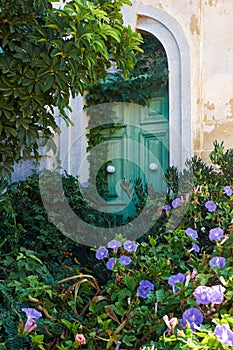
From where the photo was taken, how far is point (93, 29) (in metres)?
2.56

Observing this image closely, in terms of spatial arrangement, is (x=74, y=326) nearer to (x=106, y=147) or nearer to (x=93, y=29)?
(x=93, y=29)

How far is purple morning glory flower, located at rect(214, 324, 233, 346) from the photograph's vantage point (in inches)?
58.9

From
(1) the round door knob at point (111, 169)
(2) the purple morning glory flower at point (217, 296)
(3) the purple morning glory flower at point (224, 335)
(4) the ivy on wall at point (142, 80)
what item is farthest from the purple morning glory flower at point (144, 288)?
(4) the ivy on wall at point (142, 80)

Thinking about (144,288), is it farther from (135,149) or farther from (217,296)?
(135,149)

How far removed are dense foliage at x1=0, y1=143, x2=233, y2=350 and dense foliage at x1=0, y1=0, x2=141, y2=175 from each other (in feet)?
2.54

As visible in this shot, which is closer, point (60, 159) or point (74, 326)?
point (74, 326)

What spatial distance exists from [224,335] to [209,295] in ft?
1.23

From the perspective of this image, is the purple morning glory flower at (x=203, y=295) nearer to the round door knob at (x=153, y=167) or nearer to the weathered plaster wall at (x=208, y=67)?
the weathered plaster wall at (x=208, y=67)

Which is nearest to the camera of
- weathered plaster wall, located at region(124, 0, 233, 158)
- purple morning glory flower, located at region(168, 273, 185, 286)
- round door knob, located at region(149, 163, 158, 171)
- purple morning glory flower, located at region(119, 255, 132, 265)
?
purple morning glory flower, located at region(168, 273, 185, 286)

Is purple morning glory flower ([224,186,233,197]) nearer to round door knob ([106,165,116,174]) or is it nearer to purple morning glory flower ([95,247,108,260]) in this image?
purple morning glory flower ([95,247,108,260])

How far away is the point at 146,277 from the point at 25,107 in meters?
1.16

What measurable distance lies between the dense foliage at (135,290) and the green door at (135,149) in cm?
131

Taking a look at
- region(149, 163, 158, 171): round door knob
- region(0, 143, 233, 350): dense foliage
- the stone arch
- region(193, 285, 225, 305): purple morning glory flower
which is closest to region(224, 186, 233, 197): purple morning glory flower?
region(0, 143, 233, 350): dense foliage

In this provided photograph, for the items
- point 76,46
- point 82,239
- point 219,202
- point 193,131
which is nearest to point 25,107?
point 76,46
